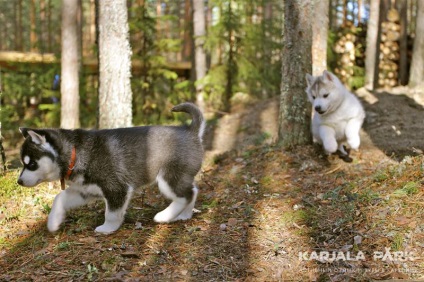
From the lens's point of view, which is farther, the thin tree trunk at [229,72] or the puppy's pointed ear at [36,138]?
the thin tree trunk at [229,72]

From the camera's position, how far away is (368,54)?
54.5 feet

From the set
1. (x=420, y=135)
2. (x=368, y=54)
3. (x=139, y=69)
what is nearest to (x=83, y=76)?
(x=139, y=69)

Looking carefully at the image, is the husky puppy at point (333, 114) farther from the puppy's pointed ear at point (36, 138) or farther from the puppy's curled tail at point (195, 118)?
→ the puppy's pointed ear at point (36, 138)

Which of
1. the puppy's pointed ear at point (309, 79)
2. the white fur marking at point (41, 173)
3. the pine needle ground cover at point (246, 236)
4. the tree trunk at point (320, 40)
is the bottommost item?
the pine needle ground cover at point (246, 236)

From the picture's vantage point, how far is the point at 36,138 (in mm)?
4637

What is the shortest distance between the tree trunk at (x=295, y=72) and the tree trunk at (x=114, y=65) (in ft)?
9.92

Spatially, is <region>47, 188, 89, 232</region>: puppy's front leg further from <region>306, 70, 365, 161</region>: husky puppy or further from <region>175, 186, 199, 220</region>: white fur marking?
<region>306, 70, 365, 161</region>: husky puppy

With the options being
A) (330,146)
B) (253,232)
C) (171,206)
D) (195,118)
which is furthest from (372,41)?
(171,206)

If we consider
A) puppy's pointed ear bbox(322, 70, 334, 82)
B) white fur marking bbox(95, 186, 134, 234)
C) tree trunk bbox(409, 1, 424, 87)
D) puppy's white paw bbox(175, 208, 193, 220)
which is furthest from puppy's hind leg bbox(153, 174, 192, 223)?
tree trunk bbox(409, 1, 424, 87)

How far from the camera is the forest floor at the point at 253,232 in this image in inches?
155

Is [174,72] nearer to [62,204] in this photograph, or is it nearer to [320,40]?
[320,40]

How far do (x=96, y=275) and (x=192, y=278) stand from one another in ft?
2.74

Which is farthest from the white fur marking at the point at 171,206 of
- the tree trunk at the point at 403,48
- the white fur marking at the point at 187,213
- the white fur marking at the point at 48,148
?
the tree trunk at the point at 403,48

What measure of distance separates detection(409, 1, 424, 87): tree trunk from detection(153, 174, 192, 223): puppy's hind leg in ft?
38.6
